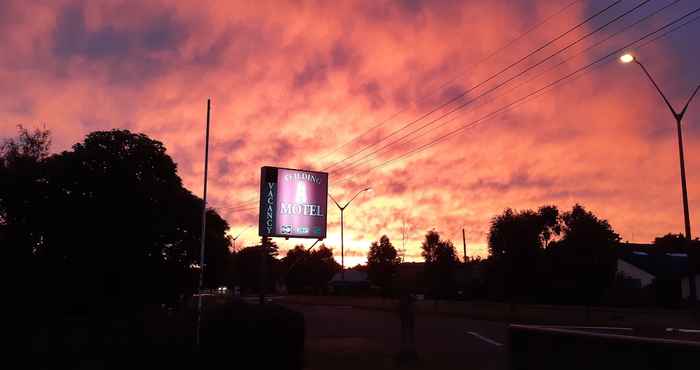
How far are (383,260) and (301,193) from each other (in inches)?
2781

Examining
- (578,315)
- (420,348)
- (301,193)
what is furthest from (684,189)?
(301,193)

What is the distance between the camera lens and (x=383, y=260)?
94938mm

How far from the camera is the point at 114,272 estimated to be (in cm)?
2216

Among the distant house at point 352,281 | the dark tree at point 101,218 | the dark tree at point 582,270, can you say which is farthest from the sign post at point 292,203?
the distant house at point 352,281

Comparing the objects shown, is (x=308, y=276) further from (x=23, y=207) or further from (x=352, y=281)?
(x=23, y=207)

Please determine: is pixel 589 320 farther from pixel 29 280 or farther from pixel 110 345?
pixel 29 280

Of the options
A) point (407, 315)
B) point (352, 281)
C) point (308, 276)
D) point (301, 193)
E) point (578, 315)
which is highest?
A: point (301, 193)

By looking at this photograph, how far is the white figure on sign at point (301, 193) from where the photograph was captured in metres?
25.6

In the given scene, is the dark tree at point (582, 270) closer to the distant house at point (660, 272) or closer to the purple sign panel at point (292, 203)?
the distant house at point (660, 272)

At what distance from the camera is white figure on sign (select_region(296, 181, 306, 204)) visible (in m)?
25.6

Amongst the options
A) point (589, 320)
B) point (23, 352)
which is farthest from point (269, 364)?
point (589, 320)

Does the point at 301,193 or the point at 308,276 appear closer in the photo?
the point at 301,193

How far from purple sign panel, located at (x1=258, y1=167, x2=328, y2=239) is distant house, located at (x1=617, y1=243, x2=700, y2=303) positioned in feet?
110

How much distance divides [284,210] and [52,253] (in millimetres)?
9053
